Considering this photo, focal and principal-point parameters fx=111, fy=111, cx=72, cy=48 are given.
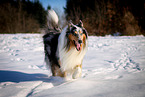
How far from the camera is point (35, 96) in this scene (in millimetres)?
1672

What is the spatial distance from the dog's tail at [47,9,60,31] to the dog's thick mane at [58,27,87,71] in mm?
1325

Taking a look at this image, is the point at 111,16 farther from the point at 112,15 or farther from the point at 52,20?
the point at 52,20

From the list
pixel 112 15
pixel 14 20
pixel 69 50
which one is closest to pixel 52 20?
pixel 69 50

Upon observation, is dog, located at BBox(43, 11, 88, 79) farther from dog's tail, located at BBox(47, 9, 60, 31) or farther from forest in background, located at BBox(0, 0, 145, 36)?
forest in background, located at BBox(0, 0, 145, 36)

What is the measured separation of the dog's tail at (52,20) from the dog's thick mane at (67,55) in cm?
133

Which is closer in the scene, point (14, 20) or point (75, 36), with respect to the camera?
point (75, 36)

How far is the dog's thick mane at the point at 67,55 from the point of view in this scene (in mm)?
2363

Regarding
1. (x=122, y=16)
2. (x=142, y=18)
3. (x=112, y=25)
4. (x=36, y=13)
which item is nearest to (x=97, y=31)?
(x=112, y=25)

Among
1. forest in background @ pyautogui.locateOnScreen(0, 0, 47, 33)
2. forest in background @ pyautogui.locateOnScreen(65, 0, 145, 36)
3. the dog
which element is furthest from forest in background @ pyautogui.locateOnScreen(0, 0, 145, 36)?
forest in background @ pyautogui.locateOnScreen(0, 0, 47, 33)

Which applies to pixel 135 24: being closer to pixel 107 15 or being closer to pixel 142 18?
pixel 142 18

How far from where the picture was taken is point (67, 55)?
2.42 metres

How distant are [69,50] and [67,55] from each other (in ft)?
0.44

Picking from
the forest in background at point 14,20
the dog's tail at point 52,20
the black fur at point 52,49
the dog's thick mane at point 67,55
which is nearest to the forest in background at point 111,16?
the dog's tail at point 52,20

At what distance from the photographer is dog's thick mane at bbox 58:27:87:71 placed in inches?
93.0
